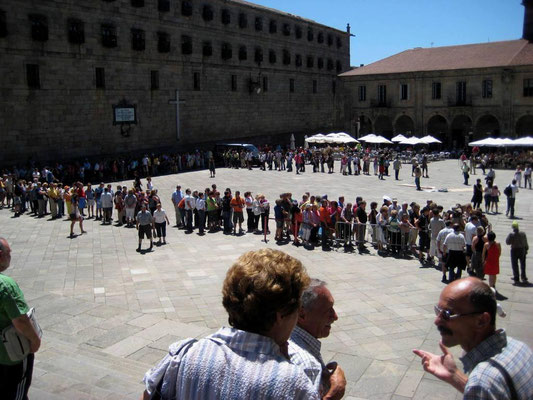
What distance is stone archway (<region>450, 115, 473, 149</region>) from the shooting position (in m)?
48.8

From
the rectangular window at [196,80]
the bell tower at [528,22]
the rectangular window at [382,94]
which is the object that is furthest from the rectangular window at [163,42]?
the bell tower at [528,22]

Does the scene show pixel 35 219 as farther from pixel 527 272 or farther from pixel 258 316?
pixel 258 316

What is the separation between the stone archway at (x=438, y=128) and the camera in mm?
50562

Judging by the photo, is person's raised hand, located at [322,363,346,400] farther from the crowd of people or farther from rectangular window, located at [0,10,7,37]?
rectangular window, located at [0,10,7,37]

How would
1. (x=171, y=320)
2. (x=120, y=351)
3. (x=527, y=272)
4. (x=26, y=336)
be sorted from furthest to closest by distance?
(x=527, y=272)
(x=171, y=320)
(x=120, y=351)
(x=26, y=336)

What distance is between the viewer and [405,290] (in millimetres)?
10828

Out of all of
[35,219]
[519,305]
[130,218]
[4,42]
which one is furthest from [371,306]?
[4,42]

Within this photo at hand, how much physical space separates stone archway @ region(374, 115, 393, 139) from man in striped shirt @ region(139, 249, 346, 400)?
52.4 meters

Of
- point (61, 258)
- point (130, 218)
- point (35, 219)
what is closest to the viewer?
point (61, 258)

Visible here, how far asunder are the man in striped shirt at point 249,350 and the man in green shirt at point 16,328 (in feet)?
6.86

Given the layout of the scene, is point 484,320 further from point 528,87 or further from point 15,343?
point 528,87

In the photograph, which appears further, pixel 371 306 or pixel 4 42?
pixel 4 42

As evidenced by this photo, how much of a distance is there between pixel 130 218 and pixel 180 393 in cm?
1643

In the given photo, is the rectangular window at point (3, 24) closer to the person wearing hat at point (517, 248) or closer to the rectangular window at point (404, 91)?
the person wearing hat at point (517, 248)
